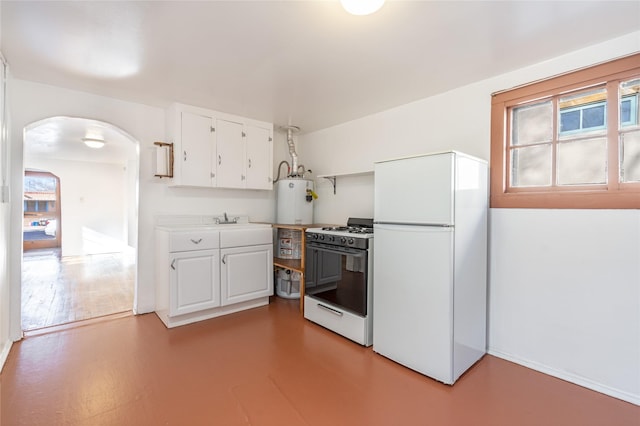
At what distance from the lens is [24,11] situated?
5.36 ft

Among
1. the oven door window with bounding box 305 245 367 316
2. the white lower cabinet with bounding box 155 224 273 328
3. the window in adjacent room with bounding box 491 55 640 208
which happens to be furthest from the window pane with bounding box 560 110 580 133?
the white lower cabinet with bounding box 155 224 273 328

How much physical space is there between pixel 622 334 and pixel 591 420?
582 mm

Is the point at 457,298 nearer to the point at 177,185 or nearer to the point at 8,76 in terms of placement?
the point at 177,185

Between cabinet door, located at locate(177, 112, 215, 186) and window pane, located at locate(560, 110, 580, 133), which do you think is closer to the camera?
window pane, located at locate(560, 110, 580, 133)

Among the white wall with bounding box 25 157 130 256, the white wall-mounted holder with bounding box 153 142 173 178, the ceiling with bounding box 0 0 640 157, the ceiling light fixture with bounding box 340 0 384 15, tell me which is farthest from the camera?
the white wall with bounding box 25 157 130 256

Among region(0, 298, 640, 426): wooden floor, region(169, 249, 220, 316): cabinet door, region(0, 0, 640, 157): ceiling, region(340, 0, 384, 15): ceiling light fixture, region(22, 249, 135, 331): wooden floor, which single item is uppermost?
region(0, 0, 640, 157): ceiling

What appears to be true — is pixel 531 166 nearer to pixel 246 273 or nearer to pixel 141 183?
pixel 246 273

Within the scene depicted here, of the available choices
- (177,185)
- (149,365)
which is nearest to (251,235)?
(177,185)

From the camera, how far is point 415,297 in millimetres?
2068

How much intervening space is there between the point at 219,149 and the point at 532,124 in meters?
3.00

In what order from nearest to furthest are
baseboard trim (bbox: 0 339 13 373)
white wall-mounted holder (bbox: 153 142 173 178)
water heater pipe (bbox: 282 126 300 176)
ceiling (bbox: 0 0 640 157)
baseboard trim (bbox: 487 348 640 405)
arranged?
ceiling (bbox: 0 0 640 157)
baseboard trim (bbox: 487 348 640 405)
baseboard trim (bbox: 0 339 13 373)
white wall-mounted holder (bbox: 153 142 173 178)
water heater pipe (bbox: 282 126 300 176)

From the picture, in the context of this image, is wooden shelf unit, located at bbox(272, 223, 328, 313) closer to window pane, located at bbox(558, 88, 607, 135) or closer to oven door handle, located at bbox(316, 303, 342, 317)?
oven door handle, located at bbox(316, 303, 342, 317)

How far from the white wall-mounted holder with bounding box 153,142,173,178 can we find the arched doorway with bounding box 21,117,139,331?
0.26m

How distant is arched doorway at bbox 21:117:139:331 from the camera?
3.30m
